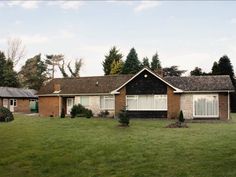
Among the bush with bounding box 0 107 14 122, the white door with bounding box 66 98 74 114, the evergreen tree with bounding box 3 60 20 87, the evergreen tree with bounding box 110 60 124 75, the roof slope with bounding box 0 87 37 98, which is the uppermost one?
the evergreen tree with bounding box 110 60 124 75

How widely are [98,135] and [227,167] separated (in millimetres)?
11811

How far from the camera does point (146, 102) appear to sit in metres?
42.7

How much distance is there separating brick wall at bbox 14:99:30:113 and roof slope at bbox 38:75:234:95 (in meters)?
14.9

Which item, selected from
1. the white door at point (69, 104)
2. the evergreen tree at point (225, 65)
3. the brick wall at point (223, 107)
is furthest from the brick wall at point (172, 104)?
the evergreen tree at point (225, 65)

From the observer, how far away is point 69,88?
163 feet

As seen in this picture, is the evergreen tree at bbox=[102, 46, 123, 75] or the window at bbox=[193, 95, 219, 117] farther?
the evergreen tree at bbox=[102, 46, 123, 75]

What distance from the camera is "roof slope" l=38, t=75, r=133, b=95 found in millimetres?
47444

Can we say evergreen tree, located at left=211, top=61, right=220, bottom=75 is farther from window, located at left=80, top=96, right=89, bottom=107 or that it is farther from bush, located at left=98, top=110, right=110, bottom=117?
window, located at left=80, top=96, right=89, bottom=107

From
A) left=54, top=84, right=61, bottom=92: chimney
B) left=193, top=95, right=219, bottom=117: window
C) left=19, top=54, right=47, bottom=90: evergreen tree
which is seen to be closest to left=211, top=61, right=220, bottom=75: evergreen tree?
left=193, top=95, right=219, bottom=117: window

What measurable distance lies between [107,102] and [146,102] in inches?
214

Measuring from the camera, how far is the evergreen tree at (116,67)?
84544mm

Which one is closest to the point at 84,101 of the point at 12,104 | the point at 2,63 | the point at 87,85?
the point at 87,85

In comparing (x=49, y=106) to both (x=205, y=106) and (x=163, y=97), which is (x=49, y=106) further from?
(x=205, y=106)

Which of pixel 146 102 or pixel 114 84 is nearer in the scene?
pixel 146 102
